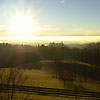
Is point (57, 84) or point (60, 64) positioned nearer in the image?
point (57, 84)

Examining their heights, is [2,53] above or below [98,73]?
above

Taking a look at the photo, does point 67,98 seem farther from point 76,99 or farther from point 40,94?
point 40,94

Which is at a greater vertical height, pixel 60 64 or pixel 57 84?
pixel 60 64

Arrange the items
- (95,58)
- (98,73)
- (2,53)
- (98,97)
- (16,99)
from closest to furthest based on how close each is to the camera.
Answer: (16,99) < (98,97) < (98,73) < (95,58) < (2,53)

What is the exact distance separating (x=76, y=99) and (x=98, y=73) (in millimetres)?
53266

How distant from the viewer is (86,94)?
27109 mm

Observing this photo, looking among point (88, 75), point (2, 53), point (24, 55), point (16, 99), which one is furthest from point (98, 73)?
point (16, 99)

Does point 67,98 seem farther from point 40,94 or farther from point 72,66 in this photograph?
point 72,66

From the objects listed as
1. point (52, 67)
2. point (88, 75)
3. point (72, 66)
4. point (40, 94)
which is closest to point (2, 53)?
point (52, 67)

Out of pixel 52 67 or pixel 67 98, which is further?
pixel 52 67

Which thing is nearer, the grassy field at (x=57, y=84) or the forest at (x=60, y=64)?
the grassy field at (x=57, y=84)

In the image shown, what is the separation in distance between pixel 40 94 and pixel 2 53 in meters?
75.1

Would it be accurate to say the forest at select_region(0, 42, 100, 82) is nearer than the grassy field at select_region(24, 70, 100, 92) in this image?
No

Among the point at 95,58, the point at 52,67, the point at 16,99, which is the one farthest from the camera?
the point at 95,58
